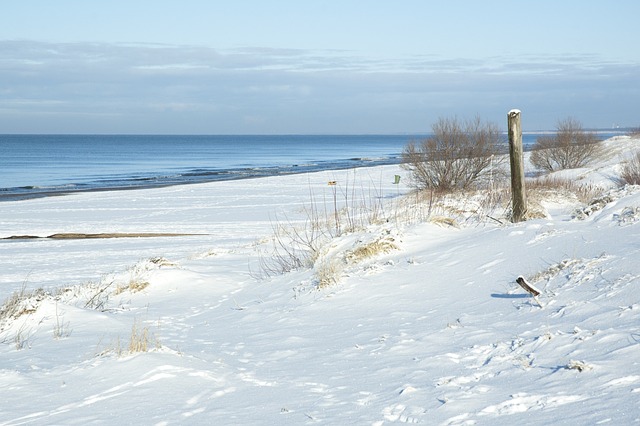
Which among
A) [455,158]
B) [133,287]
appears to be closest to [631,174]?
[455,158]

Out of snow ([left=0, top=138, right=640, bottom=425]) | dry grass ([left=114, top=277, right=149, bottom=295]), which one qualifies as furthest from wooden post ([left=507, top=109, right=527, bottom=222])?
dry grass ([left=114, top=277, right=149, bottom=295])

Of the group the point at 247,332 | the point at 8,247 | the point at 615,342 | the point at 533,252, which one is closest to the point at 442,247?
the point at 533,252

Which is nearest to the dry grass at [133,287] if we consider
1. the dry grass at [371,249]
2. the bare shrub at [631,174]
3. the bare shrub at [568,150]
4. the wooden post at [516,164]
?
the dry grass at [371,249]

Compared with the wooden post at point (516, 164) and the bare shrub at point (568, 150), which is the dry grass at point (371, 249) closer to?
the wooden post at point (516, 164)

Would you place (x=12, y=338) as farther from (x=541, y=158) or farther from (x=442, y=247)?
(x=541, y=158)

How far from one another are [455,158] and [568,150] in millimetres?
9658

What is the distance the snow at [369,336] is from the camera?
13.7ft

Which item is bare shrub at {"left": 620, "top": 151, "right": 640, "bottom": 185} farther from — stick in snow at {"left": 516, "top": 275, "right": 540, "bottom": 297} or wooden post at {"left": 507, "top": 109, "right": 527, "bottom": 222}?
stick in snow at {"left": 516, "top": 275, "right": 540, "bottom": 297}

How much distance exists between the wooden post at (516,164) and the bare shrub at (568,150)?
25.2m

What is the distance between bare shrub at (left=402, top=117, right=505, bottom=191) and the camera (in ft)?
88.1

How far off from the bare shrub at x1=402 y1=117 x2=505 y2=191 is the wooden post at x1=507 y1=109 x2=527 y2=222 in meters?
16.4

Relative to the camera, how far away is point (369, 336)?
6.01 metres

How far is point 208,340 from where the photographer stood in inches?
Result: 268

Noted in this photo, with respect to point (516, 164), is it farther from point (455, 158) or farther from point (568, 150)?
point (568, 150)
